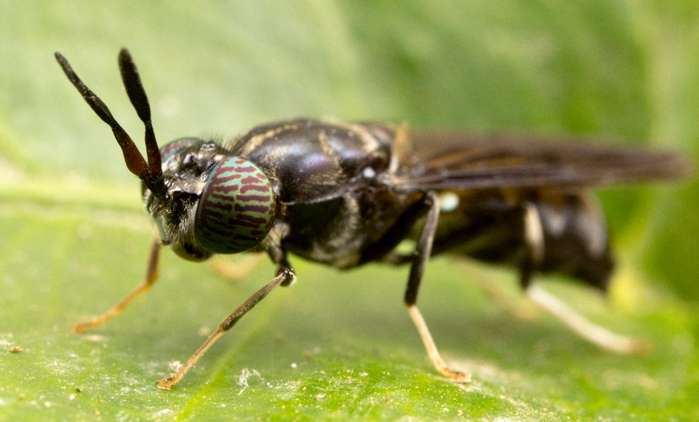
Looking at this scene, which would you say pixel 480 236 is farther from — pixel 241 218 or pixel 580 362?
pixel 241 218

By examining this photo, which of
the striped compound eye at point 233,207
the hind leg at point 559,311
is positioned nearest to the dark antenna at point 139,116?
the striped compound eye at point 233,207

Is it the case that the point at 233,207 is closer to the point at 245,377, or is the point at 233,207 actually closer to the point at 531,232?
the point at 245,377

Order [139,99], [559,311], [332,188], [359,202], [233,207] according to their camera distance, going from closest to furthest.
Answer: [139,99], [233,207], [332,188], [359,202], [559,311]

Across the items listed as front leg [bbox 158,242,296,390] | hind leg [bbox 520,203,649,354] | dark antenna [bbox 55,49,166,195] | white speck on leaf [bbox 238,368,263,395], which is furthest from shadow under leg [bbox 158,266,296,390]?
hind leg [bbox 520,203,649,354]

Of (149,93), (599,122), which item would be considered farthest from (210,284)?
(599,122)

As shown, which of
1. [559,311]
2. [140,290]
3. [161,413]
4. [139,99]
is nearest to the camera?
[161,413]

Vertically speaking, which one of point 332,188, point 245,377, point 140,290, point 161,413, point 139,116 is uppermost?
point 332,188

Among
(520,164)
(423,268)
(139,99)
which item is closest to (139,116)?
(139,99)

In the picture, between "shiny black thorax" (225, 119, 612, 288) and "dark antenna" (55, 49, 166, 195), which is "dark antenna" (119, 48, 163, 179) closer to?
"dark antenna" (55, 49, 166, 195)
